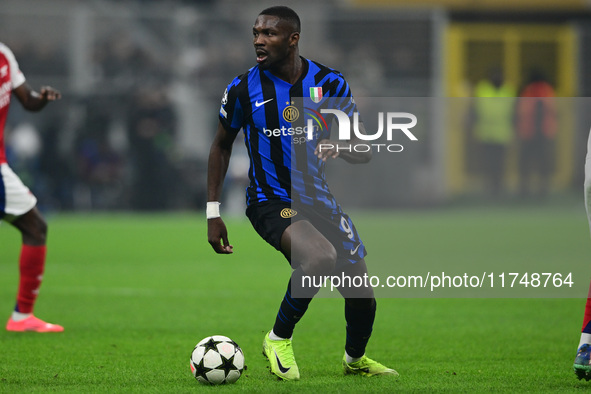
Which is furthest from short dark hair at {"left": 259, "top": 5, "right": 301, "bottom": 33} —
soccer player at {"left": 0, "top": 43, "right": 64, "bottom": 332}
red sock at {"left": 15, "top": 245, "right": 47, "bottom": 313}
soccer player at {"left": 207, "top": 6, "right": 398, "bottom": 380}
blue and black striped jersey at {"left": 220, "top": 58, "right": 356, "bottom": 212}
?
red sock at {"left": 15, "top": 245, "right": 47, "bottom": 313}

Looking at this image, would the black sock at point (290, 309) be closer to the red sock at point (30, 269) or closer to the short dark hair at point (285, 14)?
the short dark hair at point (285, 14)

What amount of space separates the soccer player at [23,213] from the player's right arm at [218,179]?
224cm

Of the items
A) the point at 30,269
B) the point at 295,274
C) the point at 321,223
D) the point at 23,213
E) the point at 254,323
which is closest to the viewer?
the point at 295,274

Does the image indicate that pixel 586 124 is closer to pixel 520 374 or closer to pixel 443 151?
pixel 443 151

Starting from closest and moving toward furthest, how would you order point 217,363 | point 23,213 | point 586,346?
point 586,346
point 217,363
point 23,213

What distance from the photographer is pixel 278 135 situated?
554cm

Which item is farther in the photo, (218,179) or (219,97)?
(219,97)

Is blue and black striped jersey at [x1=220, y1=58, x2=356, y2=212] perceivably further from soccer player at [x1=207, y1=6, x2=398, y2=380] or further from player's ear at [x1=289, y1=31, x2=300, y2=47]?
player's ear at [x1=289, y1=31, x2=300, y2=47]

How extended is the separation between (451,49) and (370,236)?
46.7 feet

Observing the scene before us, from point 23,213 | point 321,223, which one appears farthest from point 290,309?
point 23,213

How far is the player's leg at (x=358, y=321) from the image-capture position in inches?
217

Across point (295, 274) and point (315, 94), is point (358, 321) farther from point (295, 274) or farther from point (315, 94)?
point (315, 94)

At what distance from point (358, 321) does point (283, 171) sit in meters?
0.97

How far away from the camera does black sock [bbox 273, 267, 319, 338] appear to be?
544cm
